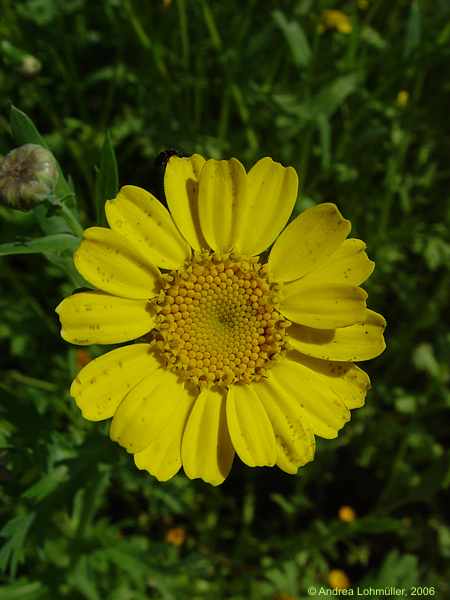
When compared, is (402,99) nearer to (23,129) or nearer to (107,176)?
(107,176)

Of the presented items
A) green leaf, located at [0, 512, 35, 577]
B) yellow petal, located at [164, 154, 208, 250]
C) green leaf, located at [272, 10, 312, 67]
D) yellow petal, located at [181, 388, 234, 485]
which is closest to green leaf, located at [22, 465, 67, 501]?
green leaf, located at [0, 512, 35, 577]

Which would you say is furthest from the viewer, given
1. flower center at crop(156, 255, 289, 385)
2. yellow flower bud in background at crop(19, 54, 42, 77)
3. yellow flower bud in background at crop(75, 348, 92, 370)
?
yellow flower bud in background at crop(75, 348, 92, 370)

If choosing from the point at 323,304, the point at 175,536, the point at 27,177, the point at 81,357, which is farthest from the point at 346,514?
the point at 27,177

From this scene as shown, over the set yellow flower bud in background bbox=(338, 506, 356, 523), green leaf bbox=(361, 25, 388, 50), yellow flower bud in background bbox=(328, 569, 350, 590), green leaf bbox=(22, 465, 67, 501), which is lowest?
yellow flower bud in background bbox=(328, 569, 350, 590)

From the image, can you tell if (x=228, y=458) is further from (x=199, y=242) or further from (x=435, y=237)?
(x=435, y=237)

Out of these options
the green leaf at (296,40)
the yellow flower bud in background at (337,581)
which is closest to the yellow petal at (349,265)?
the green leaf at (296,40)

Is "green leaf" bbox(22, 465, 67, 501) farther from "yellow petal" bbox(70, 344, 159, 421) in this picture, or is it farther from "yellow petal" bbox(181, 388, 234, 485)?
"yellow petal" bbox(181, 388, 234, 485)

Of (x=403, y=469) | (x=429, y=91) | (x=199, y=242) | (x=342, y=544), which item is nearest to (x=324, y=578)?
(x=342, y=544)

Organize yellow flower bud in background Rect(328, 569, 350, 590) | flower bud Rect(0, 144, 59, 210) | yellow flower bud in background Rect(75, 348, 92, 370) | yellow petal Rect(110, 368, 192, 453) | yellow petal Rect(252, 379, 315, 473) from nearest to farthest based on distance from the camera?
flower bud Rect(0, 144, 59, 210)
yellow petal Rect(110, 368, 192, 453)
yellow petal Rect(252, 379, 315, 473)
yellow flower bud in background Rect(75, 348, 92, 370)
yellow flower bud in background Rect(328, 569, 350, 590)

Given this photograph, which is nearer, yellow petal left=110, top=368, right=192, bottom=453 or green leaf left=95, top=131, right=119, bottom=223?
yellow petal left=110, top=368, right=192, bottom=453
